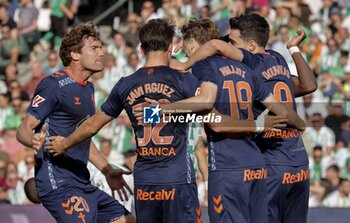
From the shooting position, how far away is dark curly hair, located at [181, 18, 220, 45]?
33.8 ft

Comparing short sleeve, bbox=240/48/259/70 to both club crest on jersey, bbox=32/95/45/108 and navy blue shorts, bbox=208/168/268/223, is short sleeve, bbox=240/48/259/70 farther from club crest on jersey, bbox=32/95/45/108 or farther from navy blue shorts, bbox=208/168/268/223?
club crest on jersey, bbox=32/95/45/108

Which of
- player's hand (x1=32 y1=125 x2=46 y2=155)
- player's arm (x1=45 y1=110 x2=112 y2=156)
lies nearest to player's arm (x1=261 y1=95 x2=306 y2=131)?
player's arm (x1=45 y1=110 x2=112 y2=156)

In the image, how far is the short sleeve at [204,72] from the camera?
9055 mm

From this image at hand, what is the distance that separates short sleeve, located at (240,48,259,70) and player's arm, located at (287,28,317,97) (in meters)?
0.65

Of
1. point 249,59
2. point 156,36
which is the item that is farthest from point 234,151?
point 156,36

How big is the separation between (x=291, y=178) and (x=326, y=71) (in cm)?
856

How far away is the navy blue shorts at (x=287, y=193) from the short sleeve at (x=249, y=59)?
1.06 metres

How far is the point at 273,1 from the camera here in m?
19.8

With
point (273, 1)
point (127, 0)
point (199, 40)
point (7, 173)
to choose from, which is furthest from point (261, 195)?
point (127, 0)

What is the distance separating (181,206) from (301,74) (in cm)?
217

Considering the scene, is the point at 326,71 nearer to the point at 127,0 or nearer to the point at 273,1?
the point at 273,1

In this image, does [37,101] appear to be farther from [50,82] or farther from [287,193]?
[287,193]

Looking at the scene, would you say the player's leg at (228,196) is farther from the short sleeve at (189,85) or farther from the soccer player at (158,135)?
the short sleeve at (189,85)

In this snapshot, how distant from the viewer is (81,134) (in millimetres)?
9062
